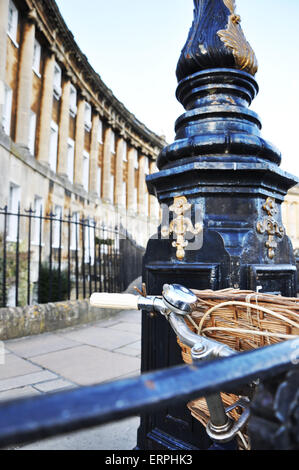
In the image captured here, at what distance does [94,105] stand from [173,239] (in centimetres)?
1924

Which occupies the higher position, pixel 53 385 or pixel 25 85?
pixel 25 85

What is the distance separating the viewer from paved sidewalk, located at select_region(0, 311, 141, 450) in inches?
69.6

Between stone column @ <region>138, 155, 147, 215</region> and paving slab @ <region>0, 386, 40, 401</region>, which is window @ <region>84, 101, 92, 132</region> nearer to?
stone column @ <region>138, 155, 147, 215</region>

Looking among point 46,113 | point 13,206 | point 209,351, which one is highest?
point 46,113

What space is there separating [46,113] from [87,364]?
40.7 ft

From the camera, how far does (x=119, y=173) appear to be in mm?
22141

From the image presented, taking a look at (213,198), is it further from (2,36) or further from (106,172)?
(106,172)

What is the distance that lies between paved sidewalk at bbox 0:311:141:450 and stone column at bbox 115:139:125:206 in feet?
58.3

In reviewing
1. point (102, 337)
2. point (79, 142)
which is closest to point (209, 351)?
point (102, 337)

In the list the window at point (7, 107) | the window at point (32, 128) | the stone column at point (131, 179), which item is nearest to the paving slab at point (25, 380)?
the window at point (7, 107)

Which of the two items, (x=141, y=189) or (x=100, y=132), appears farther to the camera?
(x=141, y=189)

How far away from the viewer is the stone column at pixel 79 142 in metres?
16.4

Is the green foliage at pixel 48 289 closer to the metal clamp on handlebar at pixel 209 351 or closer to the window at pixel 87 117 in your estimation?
the metal clamp on handlebar at pixel 209 351
